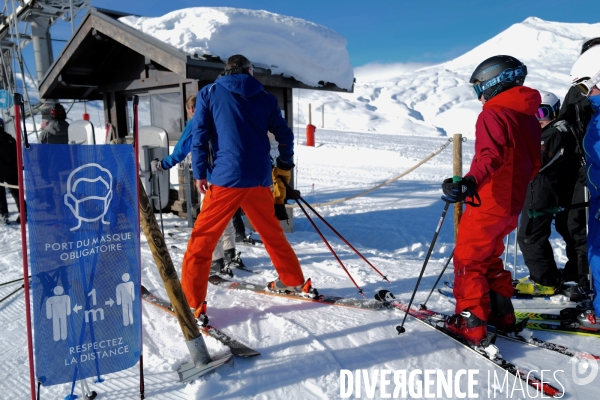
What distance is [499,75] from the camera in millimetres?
2771

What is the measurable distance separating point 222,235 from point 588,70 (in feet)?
11.6

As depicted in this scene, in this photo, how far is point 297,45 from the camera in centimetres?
720

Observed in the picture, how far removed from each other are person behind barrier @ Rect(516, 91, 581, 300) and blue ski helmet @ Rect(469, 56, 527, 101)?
1106mm

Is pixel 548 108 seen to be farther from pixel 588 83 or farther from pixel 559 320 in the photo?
pixel 559 320

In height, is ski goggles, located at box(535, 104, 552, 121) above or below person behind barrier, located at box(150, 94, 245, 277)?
above

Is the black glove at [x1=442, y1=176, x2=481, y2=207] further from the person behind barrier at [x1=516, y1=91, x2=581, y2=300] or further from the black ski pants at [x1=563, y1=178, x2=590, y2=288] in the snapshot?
the black ski pants at [x1=563, y1=178, x2=590, y2=288]

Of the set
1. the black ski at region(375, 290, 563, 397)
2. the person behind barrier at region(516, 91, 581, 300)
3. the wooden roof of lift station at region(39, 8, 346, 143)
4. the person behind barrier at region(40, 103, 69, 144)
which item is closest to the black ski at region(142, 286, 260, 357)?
the black ski at region(375, 290, 563, 397)

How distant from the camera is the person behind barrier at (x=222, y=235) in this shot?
360cm

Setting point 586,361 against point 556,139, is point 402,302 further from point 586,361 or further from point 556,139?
point 556,139

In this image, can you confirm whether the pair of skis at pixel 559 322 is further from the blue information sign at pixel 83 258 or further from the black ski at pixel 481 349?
the blue information sign at pixel 83 258

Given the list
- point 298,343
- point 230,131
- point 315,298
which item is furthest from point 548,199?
point 230,131

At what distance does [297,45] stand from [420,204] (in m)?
4.68

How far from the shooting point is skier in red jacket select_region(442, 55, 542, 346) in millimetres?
2562

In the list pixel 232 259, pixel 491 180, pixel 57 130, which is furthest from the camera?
pixel 57 130
